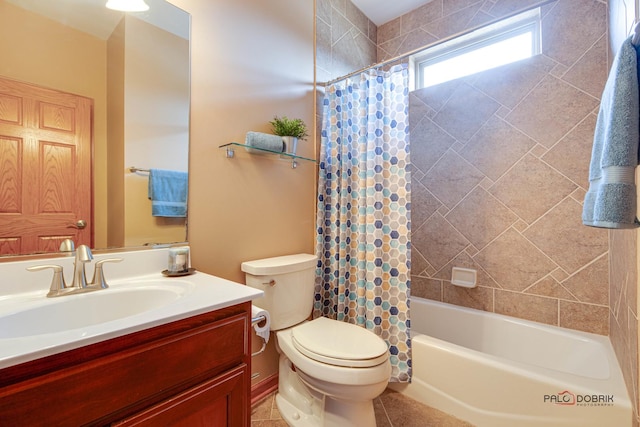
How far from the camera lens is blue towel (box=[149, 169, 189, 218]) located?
1.16 m

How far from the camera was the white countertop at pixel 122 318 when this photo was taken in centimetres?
55

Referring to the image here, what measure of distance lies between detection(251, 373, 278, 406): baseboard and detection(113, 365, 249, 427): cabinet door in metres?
0.70

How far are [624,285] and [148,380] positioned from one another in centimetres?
171

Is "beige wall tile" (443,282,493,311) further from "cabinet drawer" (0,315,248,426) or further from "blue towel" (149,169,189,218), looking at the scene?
"blue towel" (149,169,189,218)

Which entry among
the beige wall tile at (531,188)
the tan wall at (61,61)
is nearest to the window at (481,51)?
the beige wall tile at (531,188)

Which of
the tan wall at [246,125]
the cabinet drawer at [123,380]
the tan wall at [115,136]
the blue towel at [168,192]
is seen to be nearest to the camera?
the cabinet drawer at [123,380]

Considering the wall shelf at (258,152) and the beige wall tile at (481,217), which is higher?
the wall shelf at (258,152)

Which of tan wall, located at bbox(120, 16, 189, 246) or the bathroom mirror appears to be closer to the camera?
the bathroom mirror

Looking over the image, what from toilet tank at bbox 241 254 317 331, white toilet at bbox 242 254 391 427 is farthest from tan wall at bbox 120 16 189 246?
white toilet at bbox 242 254 391 427

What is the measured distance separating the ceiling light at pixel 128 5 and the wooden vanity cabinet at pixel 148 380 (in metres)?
1.21

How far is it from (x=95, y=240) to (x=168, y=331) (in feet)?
1.85

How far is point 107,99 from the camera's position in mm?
1047

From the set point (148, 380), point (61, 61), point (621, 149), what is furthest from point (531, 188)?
point (61, 61)

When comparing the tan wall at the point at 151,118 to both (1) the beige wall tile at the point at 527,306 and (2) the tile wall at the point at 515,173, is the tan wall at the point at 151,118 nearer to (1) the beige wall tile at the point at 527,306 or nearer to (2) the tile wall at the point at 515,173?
(2) the tile wall at the point at 515,173
